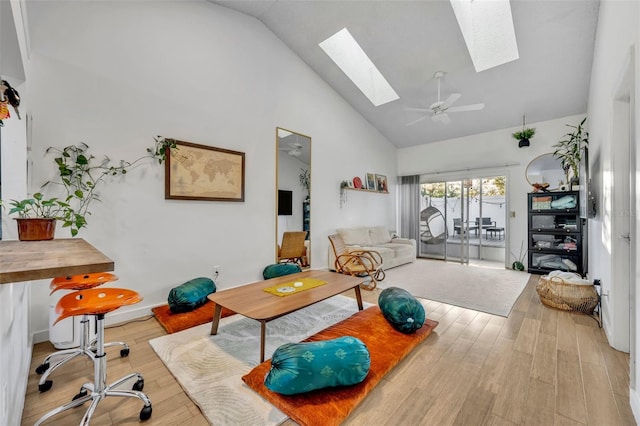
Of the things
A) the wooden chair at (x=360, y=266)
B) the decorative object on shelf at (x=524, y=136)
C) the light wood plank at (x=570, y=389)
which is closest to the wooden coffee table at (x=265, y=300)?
the wooden chair at (x=360, y=266)

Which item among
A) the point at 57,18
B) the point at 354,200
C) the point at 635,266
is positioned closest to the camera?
the point at 635,266

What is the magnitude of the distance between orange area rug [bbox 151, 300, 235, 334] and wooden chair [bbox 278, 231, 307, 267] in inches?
58.4

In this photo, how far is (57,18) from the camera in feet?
8.07

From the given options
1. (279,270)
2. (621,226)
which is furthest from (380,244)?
(621,226)

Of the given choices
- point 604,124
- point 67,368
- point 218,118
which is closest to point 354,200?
point 218,118

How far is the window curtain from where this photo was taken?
676cm

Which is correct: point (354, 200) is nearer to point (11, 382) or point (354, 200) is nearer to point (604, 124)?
point (604, 124)

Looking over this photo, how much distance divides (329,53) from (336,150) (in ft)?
5.54

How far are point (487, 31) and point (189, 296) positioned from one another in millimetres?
5262

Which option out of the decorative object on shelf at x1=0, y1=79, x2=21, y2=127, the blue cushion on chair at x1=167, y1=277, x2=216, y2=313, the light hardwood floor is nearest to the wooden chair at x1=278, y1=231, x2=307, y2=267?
the blue cushion on chair at x1=167, y1=277, x2=216, y2=313

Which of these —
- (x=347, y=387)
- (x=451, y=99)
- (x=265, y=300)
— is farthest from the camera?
(x=451, y=99)

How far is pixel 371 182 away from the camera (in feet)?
20.4

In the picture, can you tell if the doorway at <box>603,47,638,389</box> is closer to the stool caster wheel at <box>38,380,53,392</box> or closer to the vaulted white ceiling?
the vaulted white ceiling

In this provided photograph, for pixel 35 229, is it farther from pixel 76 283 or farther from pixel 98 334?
pixel 98 334
